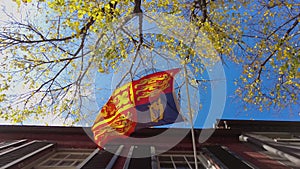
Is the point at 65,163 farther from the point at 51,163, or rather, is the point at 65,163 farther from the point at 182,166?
the point at 182,166

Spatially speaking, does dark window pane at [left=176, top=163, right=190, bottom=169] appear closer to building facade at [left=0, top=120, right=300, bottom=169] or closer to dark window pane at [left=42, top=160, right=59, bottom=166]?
building facade at [left=0, top=120, right=300, bottom=169]

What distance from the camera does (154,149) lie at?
23.8 ft

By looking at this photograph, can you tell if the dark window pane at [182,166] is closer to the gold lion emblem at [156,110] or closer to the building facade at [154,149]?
the building facade at [154,149]

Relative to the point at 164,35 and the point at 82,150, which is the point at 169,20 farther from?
the point at 82,150

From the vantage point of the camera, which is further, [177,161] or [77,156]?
[77,156]

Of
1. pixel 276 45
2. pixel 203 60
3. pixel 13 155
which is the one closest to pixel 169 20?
pixel 203 60

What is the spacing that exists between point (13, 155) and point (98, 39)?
4498 millimetres

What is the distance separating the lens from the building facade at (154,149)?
5930 millimetres

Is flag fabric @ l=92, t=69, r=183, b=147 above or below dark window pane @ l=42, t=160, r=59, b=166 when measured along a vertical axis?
above

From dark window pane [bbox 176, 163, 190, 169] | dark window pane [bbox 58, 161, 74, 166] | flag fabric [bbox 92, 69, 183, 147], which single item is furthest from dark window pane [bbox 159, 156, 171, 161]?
dark window pane [bbox 58, 161, 74, 166]

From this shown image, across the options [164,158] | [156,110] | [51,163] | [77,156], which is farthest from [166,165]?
[51,163]

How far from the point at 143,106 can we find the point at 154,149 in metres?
2.98

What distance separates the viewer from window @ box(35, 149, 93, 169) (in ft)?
21.1

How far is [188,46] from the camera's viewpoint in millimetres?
9023
